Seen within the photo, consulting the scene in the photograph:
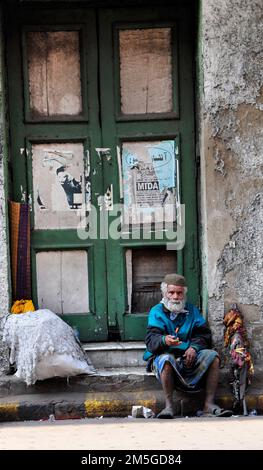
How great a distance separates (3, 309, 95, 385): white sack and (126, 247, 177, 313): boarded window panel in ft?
2.18

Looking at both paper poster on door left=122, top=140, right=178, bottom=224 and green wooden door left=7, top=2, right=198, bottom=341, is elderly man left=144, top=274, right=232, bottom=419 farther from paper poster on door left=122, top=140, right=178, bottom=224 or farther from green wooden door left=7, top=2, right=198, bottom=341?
paper poster on door left=122, top=140, right=178, bottom=224

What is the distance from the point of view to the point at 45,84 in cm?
700

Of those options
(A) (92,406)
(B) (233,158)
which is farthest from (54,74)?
(A) (92,406)

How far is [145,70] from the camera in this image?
275 inches

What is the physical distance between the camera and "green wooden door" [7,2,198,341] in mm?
6957

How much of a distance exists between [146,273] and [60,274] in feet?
2.06

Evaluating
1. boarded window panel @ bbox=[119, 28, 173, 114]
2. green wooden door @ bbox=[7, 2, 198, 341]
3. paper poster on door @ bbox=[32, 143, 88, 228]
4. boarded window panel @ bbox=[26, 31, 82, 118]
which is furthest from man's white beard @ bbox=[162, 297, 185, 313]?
boarded window panel @ bbox=[26, 31, 82, 118]

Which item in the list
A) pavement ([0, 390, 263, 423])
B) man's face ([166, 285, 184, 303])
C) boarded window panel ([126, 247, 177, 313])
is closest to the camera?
pavement ([0, 390, 263, 423])

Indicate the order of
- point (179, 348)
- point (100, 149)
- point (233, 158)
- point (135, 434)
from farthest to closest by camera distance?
point (100, 149)
point (233, 158)
point (179, 348)
point (135, 434)

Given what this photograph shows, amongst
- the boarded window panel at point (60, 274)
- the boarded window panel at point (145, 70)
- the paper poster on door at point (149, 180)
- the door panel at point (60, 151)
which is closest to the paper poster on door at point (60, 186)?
the door panel at point (60, 151)

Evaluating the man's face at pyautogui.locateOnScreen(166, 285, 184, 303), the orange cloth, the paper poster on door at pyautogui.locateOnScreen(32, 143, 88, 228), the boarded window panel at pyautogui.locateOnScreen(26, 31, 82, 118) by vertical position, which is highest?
the boarded window panel at pyautogui.locateOnScreen(26, 31, 82, 118)

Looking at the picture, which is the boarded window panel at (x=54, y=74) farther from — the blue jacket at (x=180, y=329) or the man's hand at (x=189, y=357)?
the man's hand at (x=189, y=357)

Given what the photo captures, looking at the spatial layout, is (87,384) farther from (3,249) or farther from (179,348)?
(3,249)

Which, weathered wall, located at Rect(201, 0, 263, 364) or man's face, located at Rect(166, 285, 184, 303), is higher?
weathered wall, located at Rect(201, 0, 263, 364)
